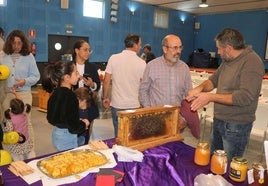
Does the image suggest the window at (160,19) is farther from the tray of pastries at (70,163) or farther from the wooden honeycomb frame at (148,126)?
the tray of pastries at (70,163)

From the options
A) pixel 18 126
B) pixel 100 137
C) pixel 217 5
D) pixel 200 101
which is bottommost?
pixel 100 137

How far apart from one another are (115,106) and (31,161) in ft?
5.16

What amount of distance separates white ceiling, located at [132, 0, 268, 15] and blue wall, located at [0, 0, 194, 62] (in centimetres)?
53

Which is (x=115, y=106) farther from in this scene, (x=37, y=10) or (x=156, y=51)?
(x=156, y=51)

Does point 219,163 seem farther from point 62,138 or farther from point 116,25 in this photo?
point 116,25

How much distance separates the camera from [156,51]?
10.5 m

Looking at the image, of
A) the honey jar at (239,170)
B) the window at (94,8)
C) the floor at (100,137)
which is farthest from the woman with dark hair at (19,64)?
the window at (94,8)

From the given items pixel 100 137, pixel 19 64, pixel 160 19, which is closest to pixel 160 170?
pixel 19 64

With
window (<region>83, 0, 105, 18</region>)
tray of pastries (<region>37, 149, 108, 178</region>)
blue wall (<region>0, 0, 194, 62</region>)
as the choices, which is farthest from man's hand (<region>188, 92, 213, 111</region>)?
window (<region>83, 0, 105, 18</region>)

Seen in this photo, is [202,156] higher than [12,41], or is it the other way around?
[12,41]

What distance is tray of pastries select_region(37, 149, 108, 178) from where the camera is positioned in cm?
132

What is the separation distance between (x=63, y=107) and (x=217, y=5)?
29.1 feet

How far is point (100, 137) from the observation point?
163 inches

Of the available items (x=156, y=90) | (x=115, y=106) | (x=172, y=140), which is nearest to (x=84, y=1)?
(x=115, y=106)
